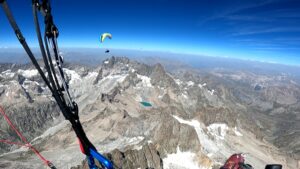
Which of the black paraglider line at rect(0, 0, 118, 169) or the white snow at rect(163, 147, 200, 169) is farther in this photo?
the white snow at rect(163, 147, 200, 169)

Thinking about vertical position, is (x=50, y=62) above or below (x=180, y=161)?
above

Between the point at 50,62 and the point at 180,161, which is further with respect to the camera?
the point at 180,161

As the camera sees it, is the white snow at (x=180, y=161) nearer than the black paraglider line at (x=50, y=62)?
No

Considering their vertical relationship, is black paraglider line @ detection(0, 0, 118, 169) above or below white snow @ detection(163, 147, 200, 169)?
above

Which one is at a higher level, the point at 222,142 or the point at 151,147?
the point at 151,147

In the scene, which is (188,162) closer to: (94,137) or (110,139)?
(110,139)

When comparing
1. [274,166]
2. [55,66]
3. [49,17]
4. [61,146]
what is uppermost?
[49,17]

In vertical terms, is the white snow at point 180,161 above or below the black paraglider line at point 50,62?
below

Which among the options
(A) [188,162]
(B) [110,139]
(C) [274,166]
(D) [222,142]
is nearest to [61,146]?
(B) [110,139]
